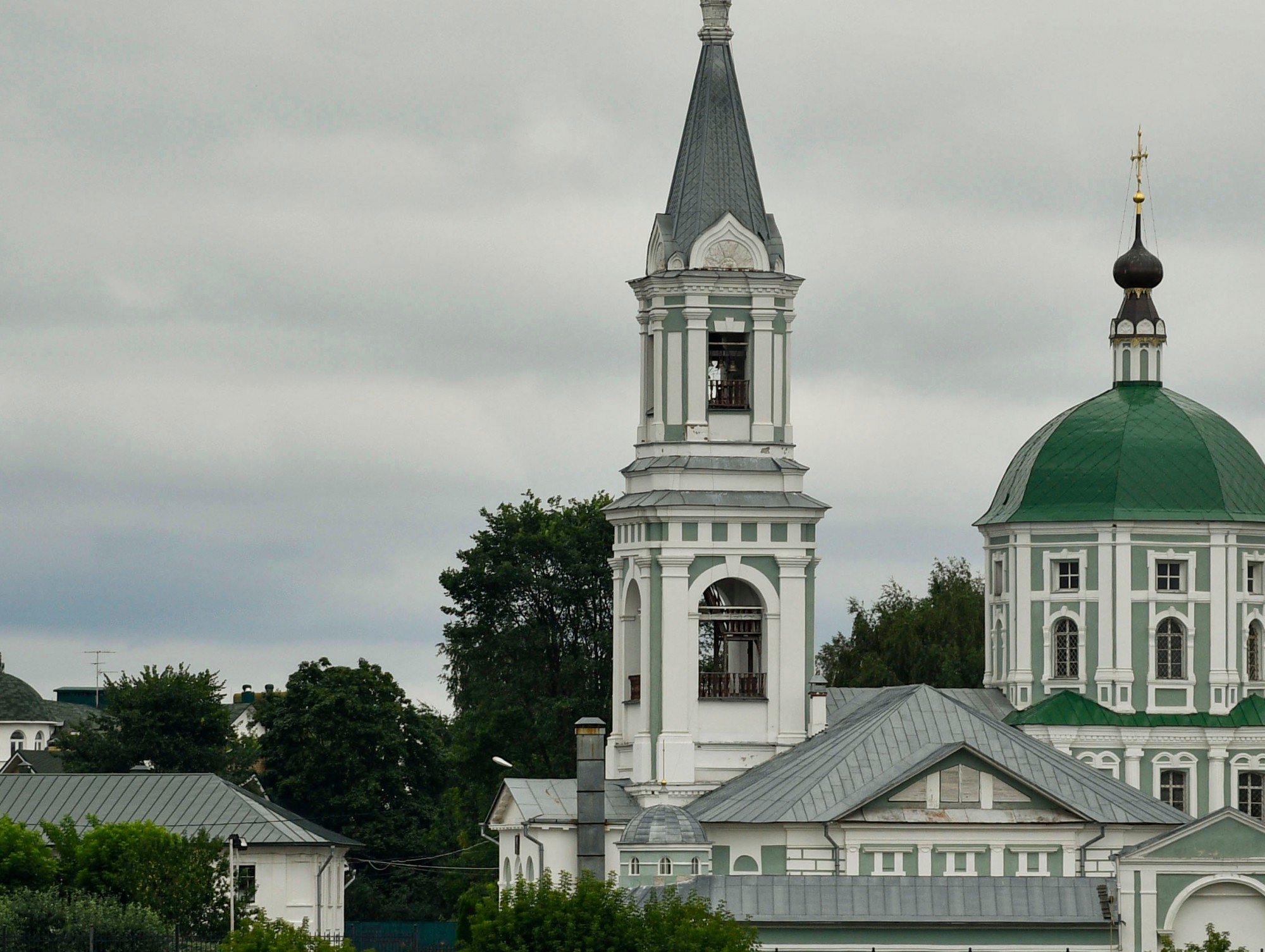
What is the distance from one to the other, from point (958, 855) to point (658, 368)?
32.6 ft

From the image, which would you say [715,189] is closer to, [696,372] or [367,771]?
[696,372]

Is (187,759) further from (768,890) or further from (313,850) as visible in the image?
(768,890)

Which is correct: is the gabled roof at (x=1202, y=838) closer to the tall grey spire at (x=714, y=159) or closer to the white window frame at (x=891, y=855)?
the white window frame at (x=891, y=855)

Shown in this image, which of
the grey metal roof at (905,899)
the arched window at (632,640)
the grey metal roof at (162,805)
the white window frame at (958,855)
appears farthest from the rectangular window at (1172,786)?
the grey metal roof at (162,805)

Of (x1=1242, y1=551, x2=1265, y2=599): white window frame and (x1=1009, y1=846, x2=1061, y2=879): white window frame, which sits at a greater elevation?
(x1=1242, y1=551, x2=1265, y2=599): white window frame

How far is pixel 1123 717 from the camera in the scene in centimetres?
6072

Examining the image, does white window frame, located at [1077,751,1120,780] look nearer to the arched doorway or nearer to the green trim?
the green trim

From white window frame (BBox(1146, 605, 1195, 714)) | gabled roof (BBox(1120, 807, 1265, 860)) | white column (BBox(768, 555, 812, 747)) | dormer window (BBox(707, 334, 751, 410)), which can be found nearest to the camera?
gabled roof (BBox(1120, 807, 1265, 860))

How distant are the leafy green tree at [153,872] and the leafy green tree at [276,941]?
9.82 m

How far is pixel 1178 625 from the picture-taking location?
61.2 metres

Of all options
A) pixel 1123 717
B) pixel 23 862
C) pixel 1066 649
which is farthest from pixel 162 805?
pixel 1123 717

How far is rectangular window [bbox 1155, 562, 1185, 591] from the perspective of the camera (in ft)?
→ 201

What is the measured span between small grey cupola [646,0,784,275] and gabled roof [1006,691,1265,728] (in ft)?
42.4

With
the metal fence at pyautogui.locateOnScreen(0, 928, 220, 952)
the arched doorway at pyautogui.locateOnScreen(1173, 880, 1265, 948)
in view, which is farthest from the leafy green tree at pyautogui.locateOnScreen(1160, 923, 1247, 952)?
the metal fence at pyautogui.locateOnScreen(0, 928, 220, 952)
